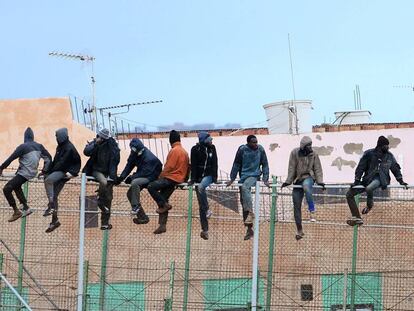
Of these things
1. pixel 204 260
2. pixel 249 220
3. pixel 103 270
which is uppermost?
pixel 249 220

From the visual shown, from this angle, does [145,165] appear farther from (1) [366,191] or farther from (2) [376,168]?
(2) [376,168]

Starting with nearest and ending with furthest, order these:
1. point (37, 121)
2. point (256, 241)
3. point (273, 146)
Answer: point (256, 241), point (37, 121), point (273, 146)

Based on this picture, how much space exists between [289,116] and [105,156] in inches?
722

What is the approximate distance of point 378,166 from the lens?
630 inches

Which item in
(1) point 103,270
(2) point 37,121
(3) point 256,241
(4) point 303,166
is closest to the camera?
(3) point 256,241

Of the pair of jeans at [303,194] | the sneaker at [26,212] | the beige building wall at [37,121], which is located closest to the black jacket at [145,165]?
the sneaker at [26,212]

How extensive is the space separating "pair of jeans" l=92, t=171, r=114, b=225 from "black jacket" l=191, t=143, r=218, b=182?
1.29 m

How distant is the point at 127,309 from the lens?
59.9 ft

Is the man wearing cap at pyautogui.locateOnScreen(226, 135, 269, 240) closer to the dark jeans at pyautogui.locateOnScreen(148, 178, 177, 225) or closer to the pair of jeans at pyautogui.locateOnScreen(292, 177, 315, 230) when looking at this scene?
the pair of jeans at pyautogui.locateOnScreen(292, 177, 315, 230)

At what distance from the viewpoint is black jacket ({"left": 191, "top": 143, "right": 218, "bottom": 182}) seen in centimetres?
1606

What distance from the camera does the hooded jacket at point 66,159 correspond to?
634 inches

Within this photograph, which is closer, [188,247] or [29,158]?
[29,158]

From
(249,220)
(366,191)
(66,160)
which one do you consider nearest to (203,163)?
(249,220)

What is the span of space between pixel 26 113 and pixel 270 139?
1072cm
